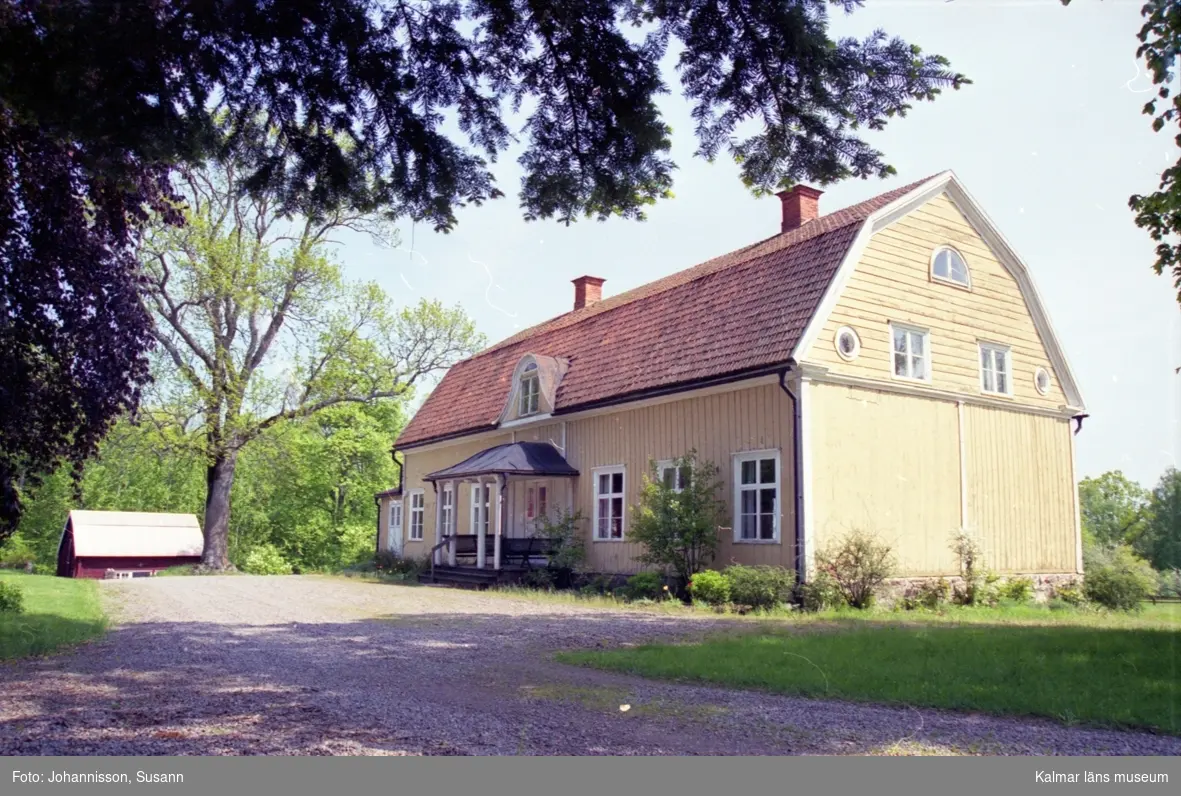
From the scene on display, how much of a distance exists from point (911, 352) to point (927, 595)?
4.54 metres

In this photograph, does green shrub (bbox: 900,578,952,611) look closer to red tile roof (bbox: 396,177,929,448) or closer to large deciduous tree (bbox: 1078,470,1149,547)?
red tile roof (bbox: 396,177,929,448)

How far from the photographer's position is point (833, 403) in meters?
15.9

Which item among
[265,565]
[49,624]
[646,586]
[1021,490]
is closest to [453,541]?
[646,586]

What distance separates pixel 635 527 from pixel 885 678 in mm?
9500

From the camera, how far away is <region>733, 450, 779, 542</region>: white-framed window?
1581cm

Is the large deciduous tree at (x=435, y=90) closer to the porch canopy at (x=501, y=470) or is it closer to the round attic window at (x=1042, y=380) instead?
the porch canopy at (x=501, y=470)

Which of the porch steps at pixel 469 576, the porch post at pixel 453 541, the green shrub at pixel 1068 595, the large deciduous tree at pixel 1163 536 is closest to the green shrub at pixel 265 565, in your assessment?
the porch steps at pixel 469 576

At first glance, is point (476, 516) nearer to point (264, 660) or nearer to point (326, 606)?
point (326, 606)

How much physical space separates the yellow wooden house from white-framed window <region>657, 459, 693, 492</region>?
60 mm

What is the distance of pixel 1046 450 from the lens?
1942 centimetres

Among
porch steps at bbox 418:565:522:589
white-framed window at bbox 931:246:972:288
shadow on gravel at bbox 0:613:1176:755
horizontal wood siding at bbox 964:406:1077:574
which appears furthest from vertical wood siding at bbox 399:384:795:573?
shadow on gravel at bbox 0:613:1176:755

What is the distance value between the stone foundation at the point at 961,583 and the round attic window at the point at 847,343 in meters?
3.94

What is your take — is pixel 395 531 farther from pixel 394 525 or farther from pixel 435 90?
pixel 435 90

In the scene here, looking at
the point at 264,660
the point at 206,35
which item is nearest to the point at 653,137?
the point at 206,35
